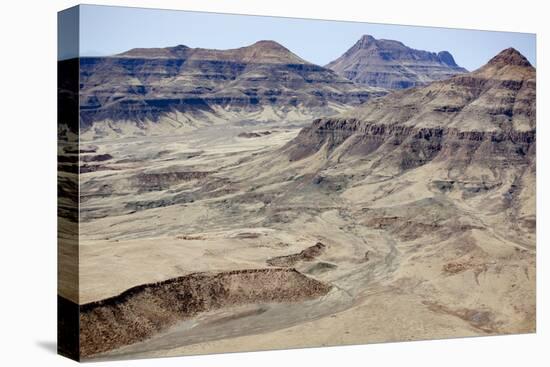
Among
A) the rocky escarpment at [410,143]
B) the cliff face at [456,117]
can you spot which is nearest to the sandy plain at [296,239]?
the rocky escarpment at [410,143]

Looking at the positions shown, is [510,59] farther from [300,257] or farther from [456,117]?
[300,257]

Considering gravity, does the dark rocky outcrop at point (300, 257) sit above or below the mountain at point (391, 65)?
below

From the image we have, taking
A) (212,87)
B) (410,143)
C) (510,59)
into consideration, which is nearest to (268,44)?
(212,87)

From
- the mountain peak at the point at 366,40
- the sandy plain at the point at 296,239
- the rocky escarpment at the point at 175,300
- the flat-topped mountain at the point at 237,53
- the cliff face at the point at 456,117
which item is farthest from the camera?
the cliff face at the point at 456,117

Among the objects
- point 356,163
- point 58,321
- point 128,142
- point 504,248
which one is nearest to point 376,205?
point 356,163

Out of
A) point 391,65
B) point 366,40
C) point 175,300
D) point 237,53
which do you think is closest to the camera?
point 175,300

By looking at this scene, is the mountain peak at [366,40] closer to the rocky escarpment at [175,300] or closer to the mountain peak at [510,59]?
the mountain peak at [510,59]
